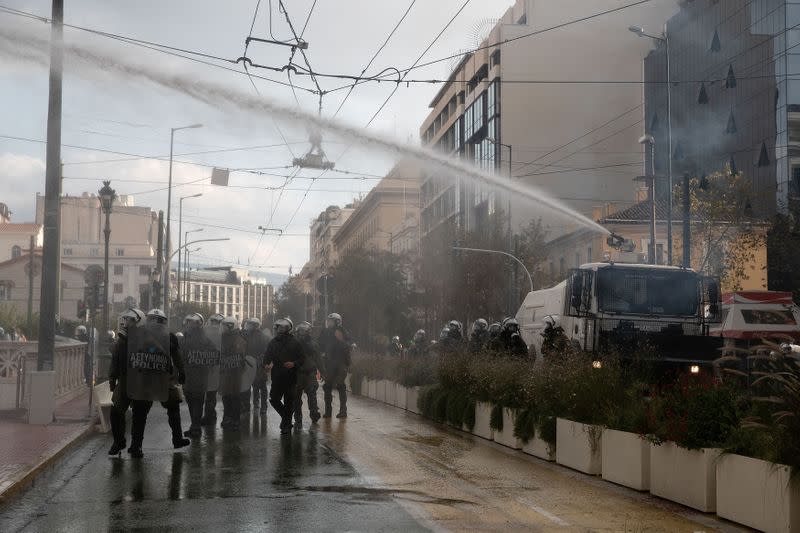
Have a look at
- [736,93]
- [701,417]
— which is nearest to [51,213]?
[701,417]

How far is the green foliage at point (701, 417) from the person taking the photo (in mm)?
9539

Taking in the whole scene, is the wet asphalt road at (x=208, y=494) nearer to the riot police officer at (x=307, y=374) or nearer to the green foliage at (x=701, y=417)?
the green foliage at (x=701, y=417)

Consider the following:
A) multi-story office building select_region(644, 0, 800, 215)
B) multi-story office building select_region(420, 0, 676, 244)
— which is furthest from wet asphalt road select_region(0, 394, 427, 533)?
multi-story office building select_region(420, 0, 676, 244)

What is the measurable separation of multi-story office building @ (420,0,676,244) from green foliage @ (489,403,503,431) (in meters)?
51.2

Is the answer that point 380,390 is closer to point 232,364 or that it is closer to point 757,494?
point 232,364

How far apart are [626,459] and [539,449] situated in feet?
9.57

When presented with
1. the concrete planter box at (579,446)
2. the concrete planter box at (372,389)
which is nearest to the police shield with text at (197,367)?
the concrete planter box at (579,446)

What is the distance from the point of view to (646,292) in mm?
19625

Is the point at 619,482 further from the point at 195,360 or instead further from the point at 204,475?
the point at 195,360

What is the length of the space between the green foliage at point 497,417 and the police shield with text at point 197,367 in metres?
4.28

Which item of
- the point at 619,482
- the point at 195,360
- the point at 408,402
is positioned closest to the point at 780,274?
the point at 408,402

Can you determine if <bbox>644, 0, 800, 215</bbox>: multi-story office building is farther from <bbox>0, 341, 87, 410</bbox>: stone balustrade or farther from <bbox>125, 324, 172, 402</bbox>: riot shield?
<bbox>125, 324, 172, 402</bbox>: riot shield

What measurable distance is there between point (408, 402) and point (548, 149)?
4787cm

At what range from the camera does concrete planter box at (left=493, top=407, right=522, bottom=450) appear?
49.5ft
